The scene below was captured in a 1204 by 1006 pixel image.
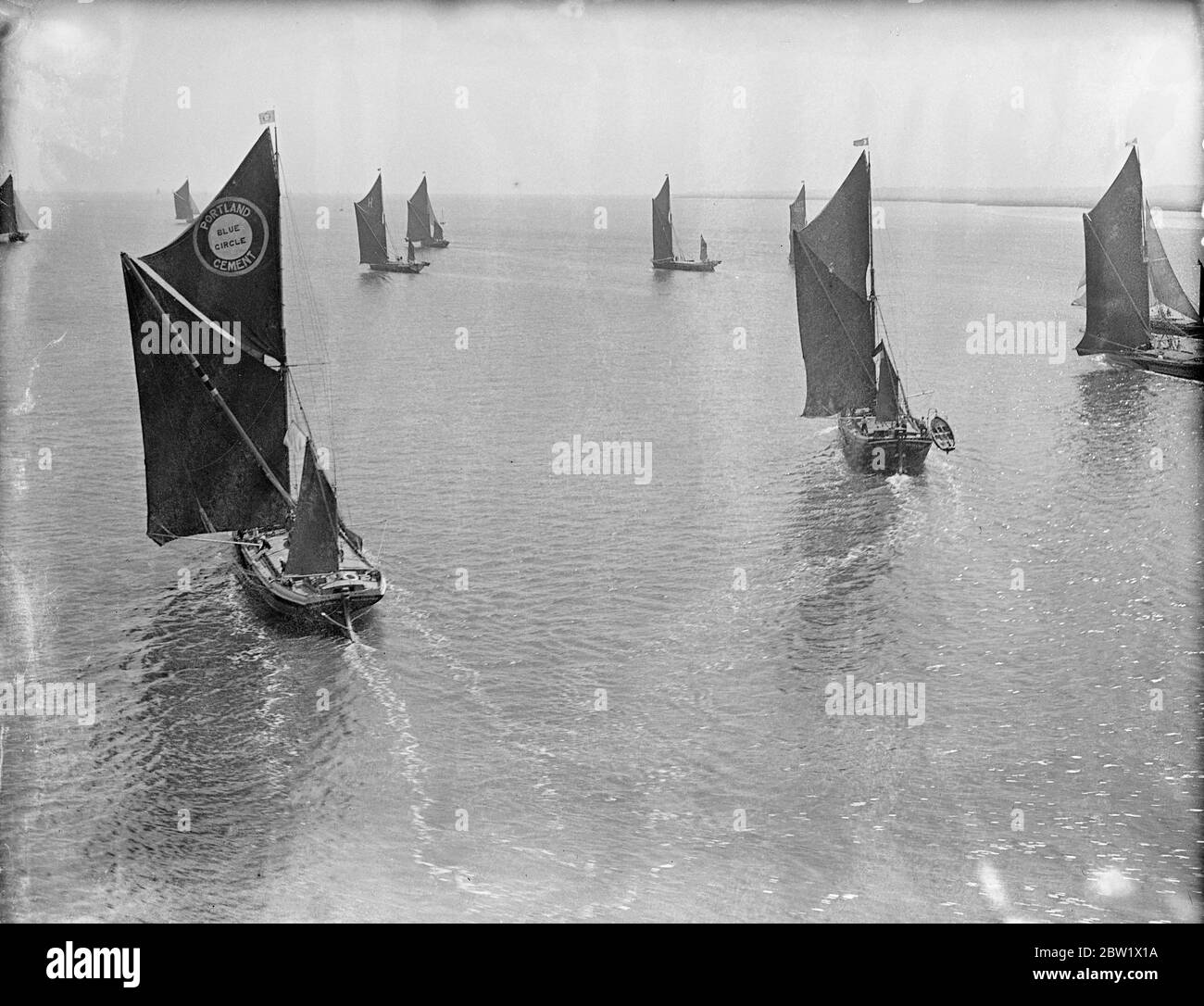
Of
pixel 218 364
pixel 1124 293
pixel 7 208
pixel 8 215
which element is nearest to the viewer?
pixel 218 364

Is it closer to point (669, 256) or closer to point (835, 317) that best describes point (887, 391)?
point (835, 317)

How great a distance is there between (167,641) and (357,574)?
19.2 feet

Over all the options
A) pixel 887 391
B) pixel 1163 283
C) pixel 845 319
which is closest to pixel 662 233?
pixel 1163 283

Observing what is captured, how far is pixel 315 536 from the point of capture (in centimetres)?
4075

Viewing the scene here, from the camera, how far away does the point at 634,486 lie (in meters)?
53.3

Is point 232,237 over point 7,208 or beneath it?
beneath

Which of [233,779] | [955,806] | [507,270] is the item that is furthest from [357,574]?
[507,270]

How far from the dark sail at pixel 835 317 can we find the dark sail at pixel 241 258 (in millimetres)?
24682

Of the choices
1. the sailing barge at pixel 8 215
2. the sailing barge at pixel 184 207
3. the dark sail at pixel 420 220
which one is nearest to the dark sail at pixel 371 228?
the dark sail at pixel 420 220

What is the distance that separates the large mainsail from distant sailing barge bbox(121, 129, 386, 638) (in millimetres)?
38

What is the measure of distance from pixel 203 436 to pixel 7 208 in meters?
18.0

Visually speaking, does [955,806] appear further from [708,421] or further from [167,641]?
[708,421]

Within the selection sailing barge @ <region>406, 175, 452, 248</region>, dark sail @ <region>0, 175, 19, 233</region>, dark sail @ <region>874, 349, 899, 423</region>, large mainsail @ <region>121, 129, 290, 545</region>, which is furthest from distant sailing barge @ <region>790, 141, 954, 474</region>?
sailing barge @ <region>406, 175, 452, 248</region>

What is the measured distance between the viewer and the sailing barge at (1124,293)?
74062 millimetres
